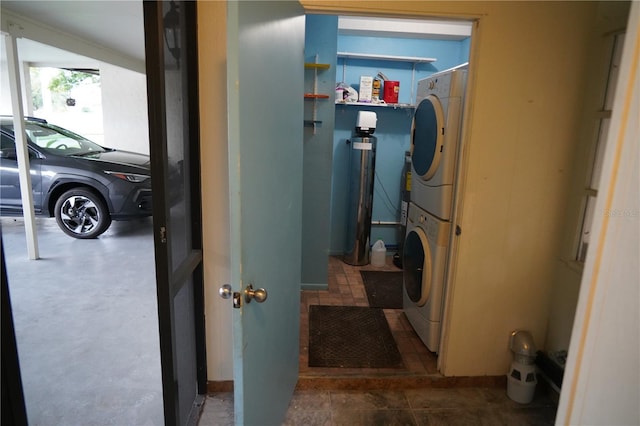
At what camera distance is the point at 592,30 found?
69.7 inches

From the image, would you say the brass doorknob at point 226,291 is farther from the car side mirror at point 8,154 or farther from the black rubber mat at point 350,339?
the car side mirror at point 8,154

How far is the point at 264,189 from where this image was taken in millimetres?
1319

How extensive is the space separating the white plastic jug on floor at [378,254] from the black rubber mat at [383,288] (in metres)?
0.19

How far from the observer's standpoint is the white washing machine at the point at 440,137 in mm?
2068

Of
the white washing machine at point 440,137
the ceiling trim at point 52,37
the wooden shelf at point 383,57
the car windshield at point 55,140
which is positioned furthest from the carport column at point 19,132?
the white washing machine at point 440,137

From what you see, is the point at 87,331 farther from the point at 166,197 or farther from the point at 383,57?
the point at 383,57

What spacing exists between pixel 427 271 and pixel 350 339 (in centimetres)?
71

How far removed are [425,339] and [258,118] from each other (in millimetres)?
1809

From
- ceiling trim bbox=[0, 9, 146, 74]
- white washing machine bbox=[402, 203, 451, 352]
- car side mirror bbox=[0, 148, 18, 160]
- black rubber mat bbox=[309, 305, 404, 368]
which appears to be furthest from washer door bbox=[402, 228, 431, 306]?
car side mirror bbox=[0, 148, 18, 160]

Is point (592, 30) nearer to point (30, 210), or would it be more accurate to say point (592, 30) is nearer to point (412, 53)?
point (412, 53)

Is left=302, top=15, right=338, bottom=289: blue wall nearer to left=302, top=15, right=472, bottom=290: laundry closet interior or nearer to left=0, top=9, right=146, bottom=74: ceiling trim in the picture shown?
left=302, top=15, right=472, bottom=290: laundry closet interior

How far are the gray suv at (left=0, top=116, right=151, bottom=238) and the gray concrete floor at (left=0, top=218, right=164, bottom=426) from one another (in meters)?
0.29

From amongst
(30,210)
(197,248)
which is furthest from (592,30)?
(30,210)

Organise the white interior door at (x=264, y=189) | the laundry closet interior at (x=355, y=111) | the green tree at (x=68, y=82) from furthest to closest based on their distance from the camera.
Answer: the green tree at (x=68, y=82)
the laundry closet interior at (x=355, y=111)
the white interior door at (x=264, y=189)
